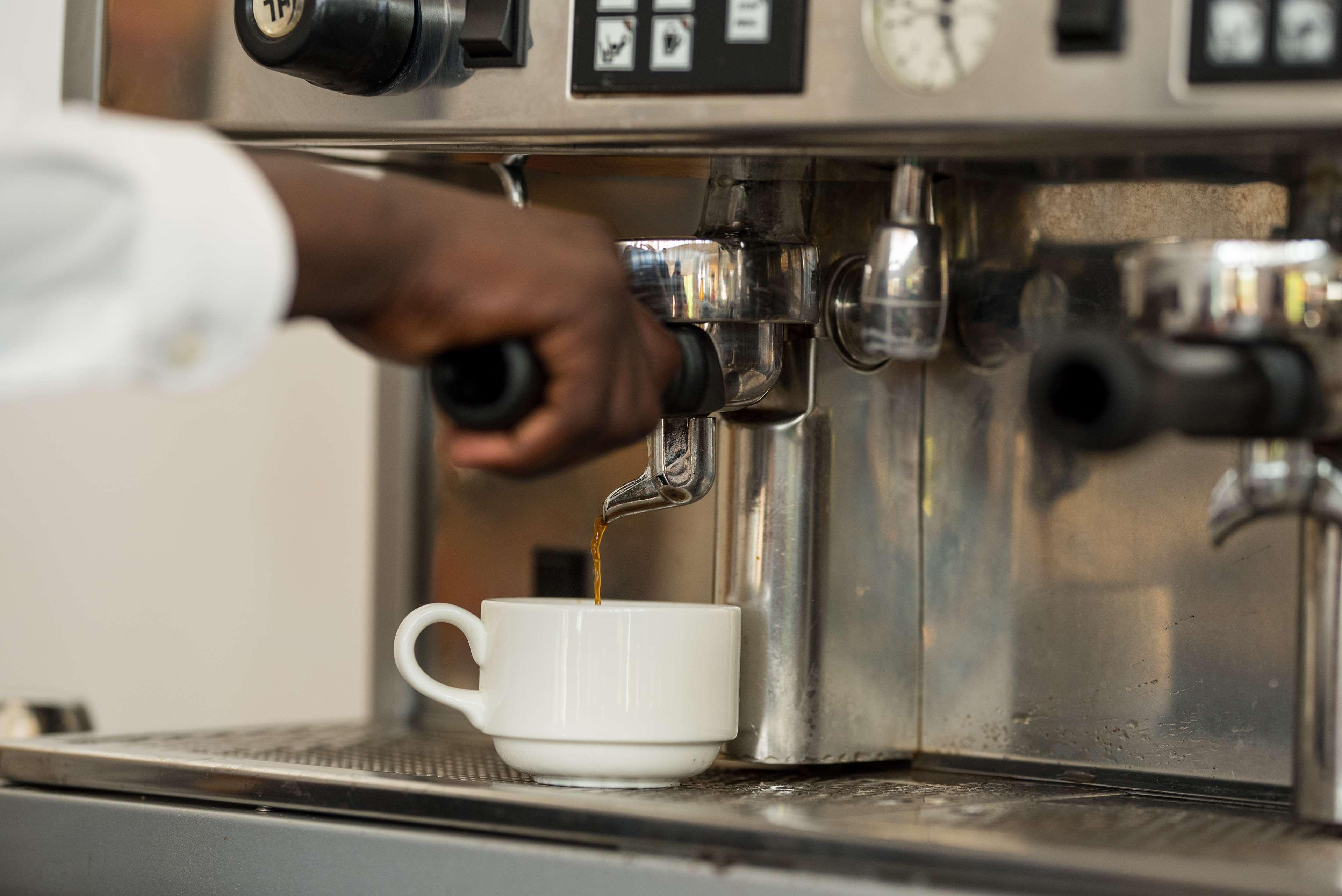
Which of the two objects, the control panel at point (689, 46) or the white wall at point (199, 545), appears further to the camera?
the white wall at point (199, 545)

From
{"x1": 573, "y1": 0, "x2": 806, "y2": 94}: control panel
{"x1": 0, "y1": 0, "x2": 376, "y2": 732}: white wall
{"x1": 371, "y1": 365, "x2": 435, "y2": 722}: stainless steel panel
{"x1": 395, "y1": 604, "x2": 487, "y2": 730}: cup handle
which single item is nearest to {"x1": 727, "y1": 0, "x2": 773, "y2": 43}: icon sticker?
{"x1": 573, "y1": 0, "x2": 806, "y2": 94}: control panel

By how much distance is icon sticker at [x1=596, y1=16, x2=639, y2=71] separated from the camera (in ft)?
1.81

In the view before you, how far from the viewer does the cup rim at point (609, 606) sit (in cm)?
62

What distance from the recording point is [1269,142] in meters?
0.48

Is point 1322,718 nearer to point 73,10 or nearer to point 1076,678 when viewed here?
point 1076,678

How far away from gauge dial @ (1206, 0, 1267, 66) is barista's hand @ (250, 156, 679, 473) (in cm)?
19

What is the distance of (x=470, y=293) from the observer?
47cm

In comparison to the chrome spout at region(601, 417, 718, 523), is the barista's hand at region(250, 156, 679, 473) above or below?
above

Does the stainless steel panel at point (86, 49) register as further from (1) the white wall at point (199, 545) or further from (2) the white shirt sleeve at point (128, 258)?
(1) the white wall at point (199, 545)

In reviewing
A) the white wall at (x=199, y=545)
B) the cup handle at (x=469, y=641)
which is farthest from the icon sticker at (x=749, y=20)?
the white wall at (x=199, y=545)

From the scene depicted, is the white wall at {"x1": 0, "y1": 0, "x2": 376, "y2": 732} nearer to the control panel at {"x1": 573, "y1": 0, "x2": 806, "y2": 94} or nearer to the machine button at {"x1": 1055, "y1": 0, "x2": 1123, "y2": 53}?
the control panel at {"x1": 573, "y1": 0, "x2": 806, "y2": 94}

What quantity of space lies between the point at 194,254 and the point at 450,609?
29cm

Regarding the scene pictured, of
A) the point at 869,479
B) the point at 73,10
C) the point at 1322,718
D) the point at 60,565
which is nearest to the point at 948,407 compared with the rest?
the point at 869,479

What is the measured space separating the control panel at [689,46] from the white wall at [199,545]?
0.55 m
